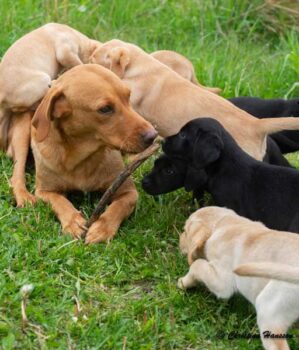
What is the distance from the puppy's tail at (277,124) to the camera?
17.4 ft

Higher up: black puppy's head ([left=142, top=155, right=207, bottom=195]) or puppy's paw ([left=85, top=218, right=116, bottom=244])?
black puppy's head ([left=142, top=155, right=207, bottom=195])

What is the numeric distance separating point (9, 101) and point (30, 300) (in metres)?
2.32

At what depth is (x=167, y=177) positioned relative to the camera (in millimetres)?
5457

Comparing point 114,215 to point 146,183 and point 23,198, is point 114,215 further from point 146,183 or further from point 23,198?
point 23,198

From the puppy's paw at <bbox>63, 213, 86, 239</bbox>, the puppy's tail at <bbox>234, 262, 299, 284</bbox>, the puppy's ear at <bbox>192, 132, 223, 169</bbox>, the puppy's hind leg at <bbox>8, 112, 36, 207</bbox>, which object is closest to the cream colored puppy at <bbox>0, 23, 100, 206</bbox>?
the puppy's hind leg at <bbox>8, 112, 36, 207</bbox>

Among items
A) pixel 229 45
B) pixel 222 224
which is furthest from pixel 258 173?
pixel 229 45

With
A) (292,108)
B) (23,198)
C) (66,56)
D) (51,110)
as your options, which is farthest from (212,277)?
(66,56)

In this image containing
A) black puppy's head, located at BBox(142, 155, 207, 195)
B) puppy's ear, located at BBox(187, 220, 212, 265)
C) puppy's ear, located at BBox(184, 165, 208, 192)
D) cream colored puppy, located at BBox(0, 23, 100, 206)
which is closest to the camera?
puppy's ear, located at BBox(187, 220, 212, 265)

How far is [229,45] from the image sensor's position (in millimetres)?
8594

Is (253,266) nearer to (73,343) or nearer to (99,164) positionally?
(73,343)

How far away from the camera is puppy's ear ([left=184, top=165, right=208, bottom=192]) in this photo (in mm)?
5254

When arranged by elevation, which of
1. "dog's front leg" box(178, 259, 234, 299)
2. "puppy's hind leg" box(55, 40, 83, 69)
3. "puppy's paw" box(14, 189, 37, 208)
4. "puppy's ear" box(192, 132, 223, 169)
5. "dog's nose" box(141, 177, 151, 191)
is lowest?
"puppy's paw" box(14, 189, 37, 208)

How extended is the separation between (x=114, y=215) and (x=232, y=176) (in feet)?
2.71

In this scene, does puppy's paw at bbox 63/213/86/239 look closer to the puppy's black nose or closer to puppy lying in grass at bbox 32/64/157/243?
puppy lying in grass at bbox 32/64/157/243
